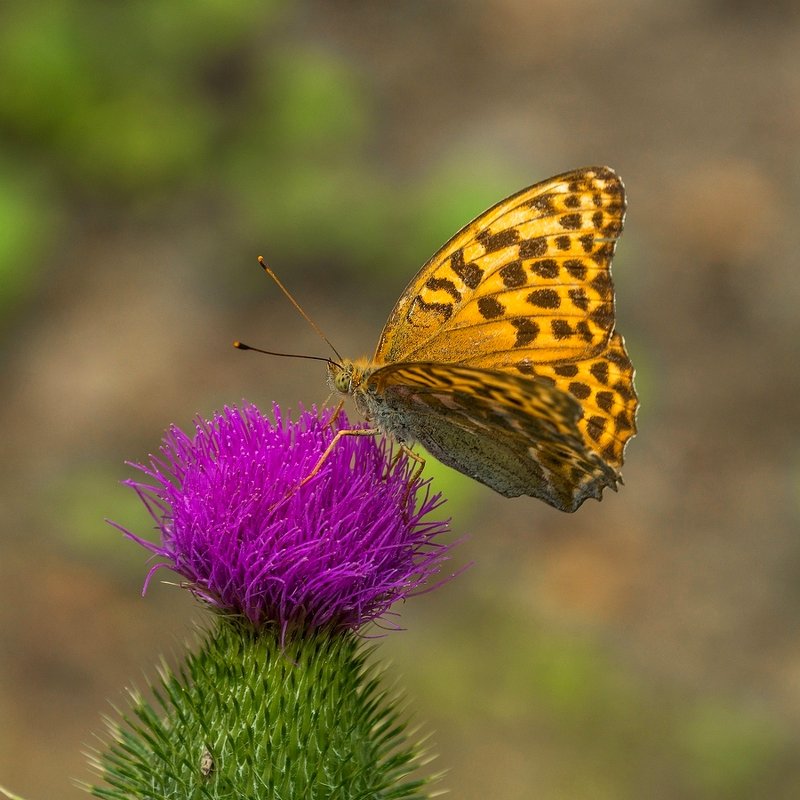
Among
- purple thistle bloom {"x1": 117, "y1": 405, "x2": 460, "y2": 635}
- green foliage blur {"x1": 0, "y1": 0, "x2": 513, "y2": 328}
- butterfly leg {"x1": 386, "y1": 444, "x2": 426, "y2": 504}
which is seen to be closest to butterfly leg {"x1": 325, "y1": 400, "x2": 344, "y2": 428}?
purple thistle bloom {"x1": 117, "y1": 405, "x2": 460, "y2": 635}

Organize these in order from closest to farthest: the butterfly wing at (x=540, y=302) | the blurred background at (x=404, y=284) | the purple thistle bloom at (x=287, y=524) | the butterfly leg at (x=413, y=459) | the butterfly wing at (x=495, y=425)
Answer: the butterfly wing at (x=495, y=425) < the purple thistle bloom at (x=287, y=524) < the butterfly leg at (x=413, y=459) < the butterfly wing at (x=540, y=302) < the blurred background at (x=404, y=284)

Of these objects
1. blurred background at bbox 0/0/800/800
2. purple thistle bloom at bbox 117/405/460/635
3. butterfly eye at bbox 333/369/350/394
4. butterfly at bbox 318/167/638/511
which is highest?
blurred background at bbox 0/0/800/800

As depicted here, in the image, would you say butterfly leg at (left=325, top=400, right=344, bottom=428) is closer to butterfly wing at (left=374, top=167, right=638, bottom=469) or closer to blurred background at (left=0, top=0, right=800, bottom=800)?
butterfly wing at (left=374, top=167, right=638, bottom=469)

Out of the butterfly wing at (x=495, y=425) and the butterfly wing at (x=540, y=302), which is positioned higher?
the butterfly wing at (x=540, y=302)

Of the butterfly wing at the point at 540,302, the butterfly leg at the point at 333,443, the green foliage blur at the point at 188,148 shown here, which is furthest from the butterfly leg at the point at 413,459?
the green foliage blur at the point at 188,148

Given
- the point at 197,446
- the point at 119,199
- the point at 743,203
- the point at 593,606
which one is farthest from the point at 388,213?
the point at 197,446

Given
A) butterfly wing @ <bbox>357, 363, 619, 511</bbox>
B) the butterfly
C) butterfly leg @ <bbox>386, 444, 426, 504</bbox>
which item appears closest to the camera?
butterfly wing @ <bbox>357, 363, 619, 511</bbox>

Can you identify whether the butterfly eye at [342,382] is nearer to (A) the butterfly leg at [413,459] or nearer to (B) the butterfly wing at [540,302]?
(B) the butterfly wing at [540,302]

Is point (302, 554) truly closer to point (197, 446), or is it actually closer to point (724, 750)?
point (197, 446)

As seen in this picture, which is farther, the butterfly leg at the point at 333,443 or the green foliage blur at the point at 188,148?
the green foliage blur at the point at 188,148
